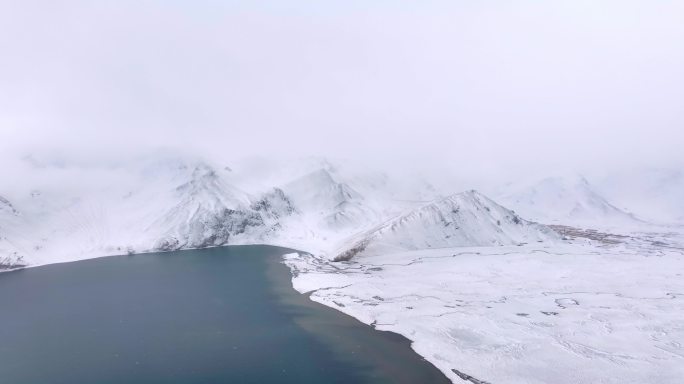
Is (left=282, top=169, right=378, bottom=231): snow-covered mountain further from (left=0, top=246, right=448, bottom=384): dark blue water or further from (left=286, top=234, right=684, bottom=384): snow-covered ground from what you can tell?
(left=0, top=246, right=448, bottom=384): dark blue water

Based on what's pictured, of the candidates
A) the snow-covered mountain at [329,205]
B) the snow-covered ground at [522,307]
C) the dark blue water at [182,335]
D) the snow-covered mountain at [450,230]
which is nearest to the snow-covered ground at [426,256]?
the snow-covered ground at [522,307]

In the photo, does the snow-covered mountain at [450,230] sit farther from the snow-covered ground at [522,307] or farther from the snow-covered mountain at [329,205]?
the snow-covered mountain at [329,205]

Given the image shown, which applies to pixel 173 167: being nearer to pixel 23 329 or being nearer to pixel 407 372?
pixel 23 329

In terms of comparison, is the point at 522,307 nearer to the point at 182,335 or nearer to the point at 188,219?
the point at 182,335

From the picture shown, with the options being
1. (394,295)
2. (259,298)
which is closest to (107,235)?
(259,298)

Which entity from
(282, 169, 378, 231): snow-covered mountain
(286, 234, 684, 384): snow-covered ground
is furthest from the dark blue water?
(282, 169, 378, 231): snow-covered mountain

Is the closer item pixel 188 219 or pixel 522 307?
pixel 522 307

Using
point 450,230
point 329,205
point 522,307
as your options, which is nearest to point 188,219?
point 329,205
